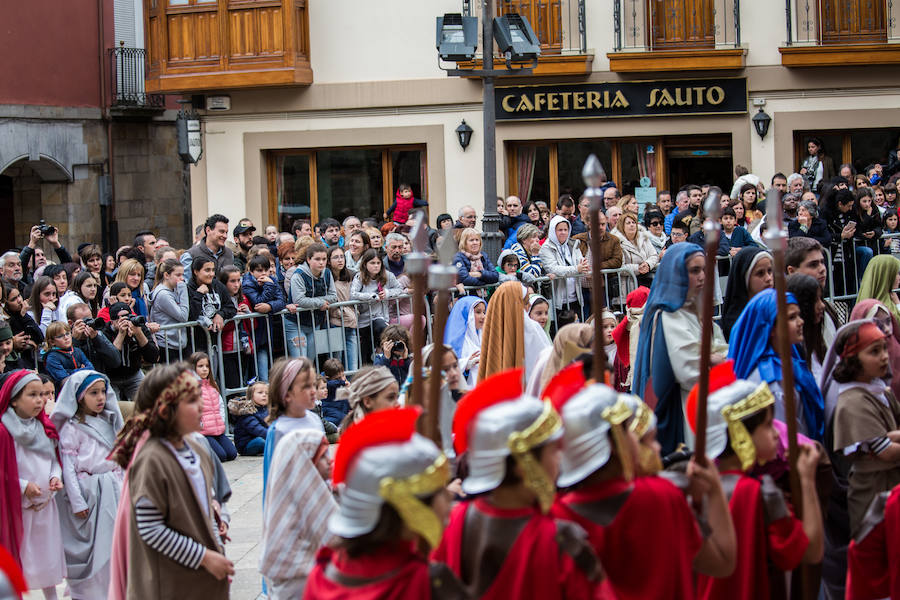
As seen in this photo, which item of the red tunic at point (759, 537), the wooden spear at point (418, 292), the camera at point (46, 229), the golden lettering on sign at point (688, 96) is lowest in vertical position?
the red tunic at point (759, 537)

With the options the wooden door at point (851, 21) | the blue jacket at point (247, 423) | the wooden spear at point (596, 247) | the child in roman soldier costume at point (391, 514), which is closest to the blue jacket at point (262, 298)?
the blue jacket at point (247, 423)

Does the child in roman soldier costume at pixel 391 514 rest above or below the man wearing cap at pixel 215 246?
below

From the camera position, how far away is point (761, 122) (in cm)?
1856

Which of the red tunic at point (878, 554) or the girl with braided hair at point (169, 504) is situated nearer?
the red tunic at point (878, 554)

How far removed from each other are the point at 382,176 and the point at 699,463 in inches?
659

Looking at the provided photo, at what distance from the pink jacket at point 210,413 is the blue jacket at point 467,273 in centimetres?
281

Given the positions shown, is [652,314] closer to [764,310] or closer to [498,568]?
[764,310]

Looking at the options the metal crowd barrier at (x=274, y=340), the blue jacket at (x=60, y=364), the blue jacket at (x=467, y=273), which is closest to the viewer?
the blue jacket at (x=60, y=364)

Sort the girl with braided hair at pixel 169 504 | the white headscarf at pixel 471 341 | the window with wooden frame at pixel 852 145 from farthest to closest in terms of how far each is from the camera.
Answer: the window with wooden frame at pixel 852 145
the white headscarf at pixel 471 341
the girl with braided hair at pixel 169 504

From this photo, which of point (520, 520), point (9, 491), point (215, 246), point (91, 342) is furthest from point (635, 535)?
point (215, 246)

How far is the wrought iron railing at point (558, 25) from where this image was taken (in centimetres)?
1912

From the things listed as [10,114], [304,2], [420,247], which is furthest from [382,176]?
[420,247]

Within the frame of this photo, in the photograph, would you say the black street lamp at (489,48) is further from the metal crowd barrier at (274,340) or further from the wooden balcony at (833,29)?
the wooden balcony at (833,29)

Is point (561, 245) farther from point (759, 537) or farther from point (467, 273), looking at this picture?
point (759, 537)
